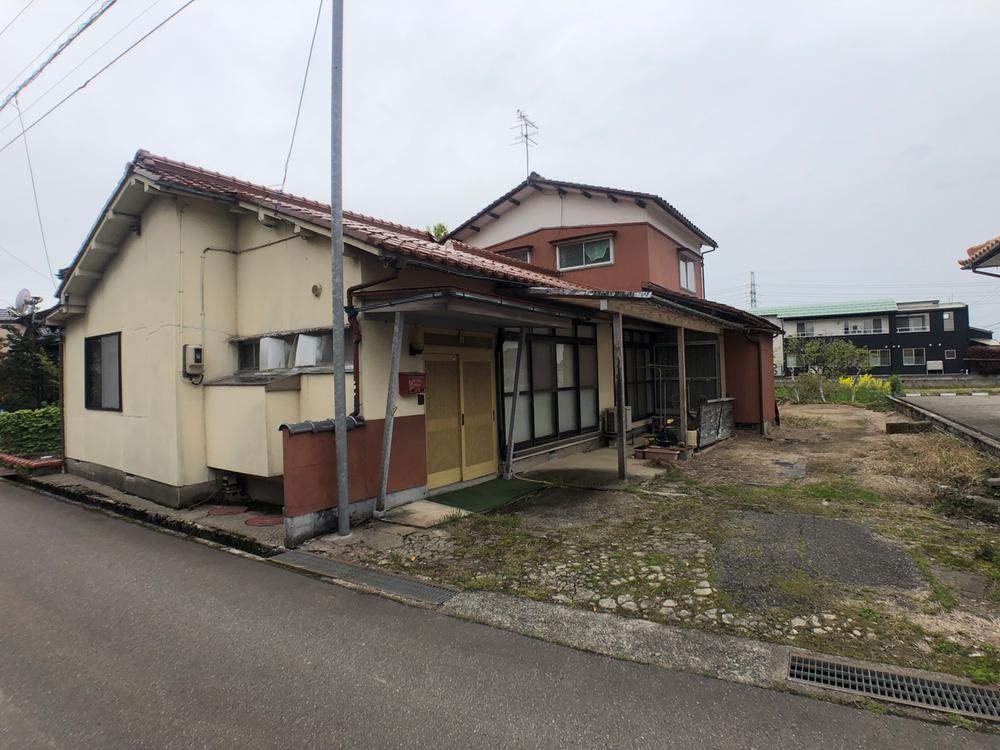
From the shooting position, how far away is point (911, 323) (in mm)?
35156

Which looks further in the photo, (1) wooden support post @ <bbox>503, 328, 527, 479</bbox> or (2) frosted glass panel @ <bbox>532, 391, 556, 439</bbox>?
(2) frosted glass panel @ <bbox>532, 391, 556, 439</bbox>

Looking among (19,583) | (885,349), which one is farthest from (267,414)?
(885,349)

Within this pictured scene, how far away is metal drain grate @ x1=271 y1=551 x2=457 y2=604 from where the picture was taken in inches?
160

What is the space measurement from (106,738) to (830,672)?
379cm

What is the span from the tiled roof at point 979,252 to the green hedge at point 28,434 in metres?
18.9

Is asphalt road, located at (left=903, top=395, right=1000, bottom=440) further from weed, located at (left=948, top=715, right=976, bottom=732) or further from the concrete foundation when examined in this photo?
the concrete foundation

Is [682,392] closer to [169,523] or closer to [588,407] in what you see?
[588,407]

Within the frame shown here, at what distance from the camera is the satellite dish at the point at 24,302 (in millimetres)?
12292

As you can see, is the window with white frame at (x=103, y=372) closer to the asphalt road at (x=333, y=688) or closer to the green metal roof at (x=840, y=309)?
the asphalt road at (x=333, y=688)

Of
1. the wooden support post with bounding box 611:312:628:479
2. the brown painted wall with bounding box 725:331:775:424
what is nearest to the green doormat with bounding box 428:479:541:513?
the wooden support post with bounding box 611:312:628:479

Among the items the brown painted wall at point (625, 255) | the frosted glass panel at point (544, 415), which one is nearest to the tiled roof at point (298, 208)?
the frosted glass panel at point (544, 415)

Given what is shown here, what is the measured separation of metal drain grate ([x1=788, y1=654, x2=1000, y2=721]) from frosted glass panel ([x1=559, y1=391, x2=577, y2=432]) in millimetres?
6928

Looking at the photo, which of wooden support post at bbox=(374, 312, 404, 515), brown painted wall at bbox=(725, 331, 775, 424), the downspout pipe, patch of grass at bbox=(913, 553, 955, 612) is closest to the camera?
patch of grass at bbox=(913, 553, 955, 612)

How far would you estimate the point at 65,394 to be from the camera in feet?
32.4
